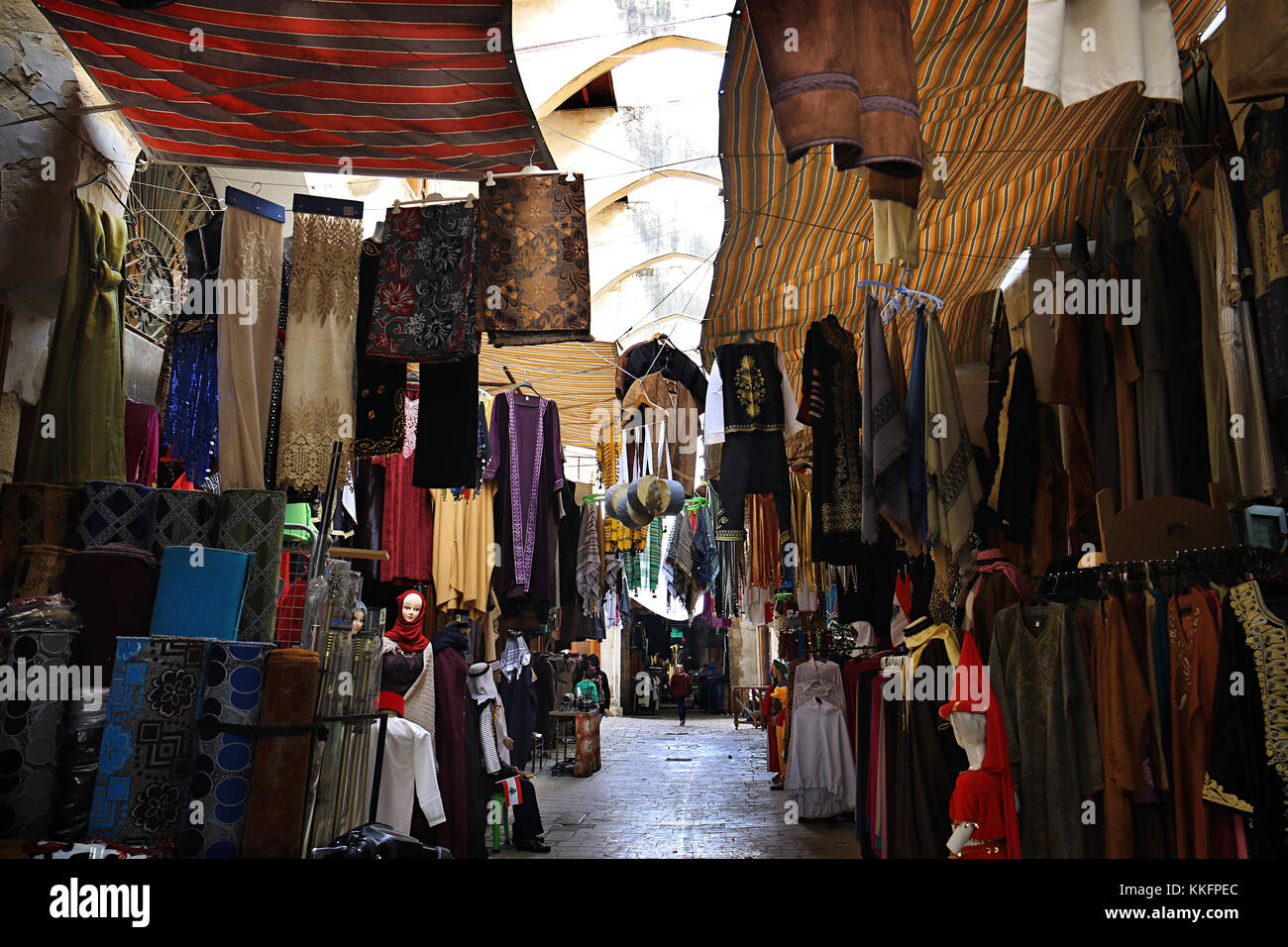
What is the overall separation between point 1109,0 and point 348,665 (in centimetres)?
387

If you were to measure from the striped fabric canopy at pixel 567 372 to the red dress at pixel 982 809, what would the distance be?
571 centimetres

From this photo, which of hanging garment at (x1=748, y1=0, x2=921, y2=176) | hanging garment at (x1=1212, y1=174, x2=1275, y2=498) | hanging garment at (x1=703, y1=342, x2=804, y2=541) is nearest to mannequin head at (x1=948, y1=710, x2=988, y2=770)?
hanging garment at (x1=1212, y1=174, x2=1275, y2=498)

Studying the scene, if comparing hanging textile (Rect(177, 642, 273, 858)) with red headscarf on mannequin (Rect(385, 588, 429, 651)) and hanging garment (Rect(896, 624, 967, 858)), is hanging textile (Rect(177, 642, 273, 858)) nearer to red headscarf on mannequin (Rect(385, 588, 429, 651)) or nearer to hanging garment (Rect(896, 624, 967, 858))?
red headscarf on mannequin (Rect(385, 588, 429, 651))

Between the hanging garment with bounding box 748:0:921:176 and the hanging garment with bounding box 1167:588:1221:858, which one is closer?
the hanging garment with bounding box 748:0:921:176

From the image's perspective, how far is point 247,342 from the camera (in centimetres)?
455

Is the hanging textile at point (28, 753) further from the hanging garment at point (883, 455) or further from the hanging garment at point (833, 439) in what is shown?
the hanging garment at point (833, 439)

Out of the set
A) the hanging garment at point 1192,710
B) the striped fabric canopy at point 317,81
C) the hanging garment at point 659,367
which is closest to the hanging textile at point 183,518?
the striped fabric canopy at point 317,81

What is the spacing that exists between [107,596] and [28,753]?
2.14 ft

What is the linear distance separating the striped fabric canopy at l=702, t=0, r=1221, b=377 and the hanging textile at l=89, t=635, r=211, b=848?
3.63 m

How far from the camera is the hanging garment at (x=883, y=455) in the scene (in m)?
4.91

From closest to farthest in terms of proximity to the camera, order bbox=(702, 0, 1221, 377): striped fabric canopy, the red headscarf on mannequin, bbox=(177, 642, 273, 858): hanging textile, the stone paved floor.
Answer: bbox=(177, 642, 273, 858): hanging textile, bbox=(702, 0, 1221, 377): striped fabric canopy, the red headscarf on mannequin, the stone paved floor

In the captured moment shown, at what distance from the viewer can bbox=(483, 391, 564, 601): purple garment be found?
26.6 ft

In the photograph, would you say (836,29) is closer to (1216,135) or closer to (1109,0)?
(1109,0)

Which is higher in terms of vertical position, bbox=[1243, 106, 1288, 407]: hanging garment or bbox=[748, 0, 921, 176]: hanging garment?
bbox=[748, 0, 921, 176]: hanging garment
